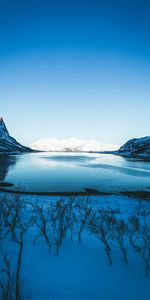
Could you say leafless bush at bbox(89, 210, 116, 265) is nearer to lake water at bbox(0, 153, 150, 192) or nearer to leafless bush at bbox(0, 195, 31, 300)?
leafless bush at bbox(0, 195, 31, 300)

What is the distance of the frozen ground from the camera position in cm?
372

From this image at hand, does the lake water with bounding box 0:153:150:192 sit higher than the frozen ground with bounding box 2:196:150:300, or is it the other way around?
the frozen ground with bounding box 2:196:150:300

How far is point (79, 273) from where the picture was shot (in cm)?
436

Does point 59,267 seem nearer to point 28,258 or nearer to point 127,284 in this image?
point 28,258

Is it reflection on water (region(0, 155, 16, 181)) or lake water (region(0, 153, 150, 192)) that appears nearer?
lake water (region(0, 153, 150, 192))

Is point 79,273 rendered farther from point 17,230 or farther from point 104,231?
point 17,230

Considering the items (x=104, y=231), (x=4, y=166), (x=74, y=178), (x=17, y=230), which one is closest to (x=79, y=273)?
(x=104, y=231)

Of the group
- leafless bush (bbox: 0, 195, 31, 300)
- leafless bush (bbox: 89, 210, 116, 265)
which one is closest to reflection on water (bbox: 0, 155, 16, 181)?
leafless bush (bbox: 0, 195, 31, 300)

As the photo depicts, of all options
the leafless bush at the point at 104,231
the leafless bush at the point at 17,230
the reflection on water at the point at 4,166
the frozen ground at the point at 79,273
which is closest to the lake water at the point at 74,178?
the reflection on water at the point at 4,166

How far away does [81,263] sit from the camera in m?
4.80

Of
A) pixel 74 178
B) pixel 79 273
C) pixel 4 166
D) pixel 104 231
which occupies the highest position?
pixel 104 231

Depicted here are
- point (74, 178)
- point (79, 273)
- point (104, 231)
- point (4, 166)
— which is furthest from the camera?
point (4, 166)

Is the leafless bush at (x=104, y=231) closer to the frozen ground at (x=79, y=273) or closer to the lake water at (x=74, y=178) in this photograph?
the frozen ground at (x=79, y=273)

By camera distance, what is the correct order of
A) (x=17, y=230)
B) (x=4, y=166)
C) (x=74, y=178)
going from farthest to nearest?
(x=4, y=166) < (x=74, y=178) < (x=17, y=230)
